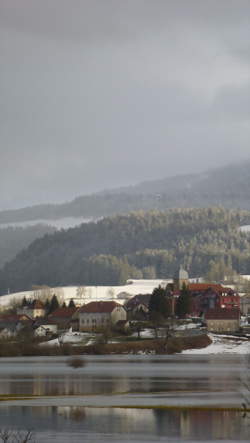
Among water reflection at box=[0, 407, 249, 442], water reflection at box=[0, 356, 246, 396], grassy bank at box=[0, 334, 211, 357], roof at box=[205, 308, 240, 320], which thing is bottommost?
water reflection at box=[0, 407, 249, 442]

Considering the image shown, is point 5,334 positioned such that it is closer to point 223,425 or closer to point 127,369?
point 127,369

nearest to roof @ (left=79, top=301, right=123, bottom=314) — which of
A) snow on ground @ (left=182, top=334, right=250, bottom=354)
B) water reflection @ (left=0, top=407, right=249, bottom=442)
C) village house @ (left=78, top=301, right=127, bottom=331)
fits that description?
village house @ (left=78, top=301, right=127, bottom=331)

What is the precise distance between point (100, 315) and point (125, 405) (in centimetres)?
12510

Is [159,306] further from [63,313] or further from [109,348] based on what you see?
[63,313]

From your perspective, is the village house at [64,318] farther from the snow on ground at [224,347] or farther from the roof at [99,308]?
the snow on ground at [224,347]

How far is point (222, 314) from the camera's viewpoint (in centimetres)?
16625

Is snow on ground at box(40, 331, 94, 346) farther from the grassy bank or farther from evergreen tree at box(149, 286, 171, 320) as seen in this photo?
evergreen tree at box(149, 286, 171, 320)

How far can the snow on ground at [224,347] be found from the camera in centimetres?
13350

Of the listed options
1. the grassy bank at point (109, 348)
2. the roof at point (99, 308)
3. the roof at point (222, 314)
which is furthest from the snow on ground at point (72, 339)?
the roof at point (222, 314)

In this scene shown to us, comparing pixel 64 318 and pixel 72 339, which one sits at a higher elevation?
pixel 64 318

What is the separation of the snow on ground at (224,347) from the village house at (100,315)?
32805 mm

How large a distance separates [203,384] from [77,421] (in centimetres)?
2259

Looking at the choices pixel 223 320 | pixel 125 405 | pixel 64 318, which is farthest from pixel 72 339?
pixel 125 405

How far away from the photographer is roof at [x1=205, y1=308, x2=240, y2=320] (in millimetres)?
165625
